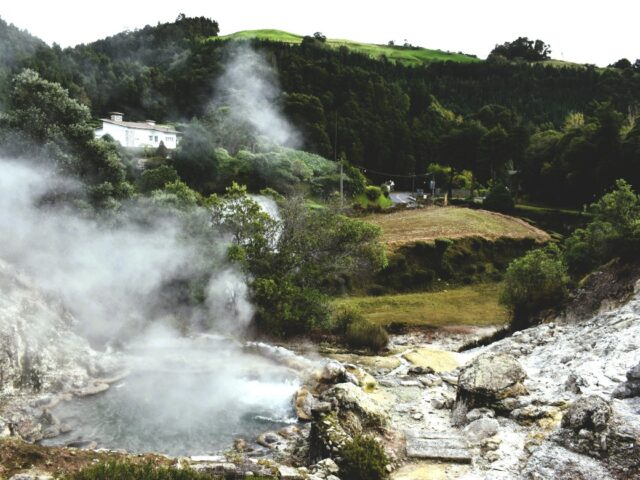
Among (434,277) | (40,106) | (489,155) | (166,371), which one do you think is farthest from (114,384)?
(489,155)

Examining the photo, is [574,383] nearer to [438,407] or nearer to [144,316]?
[438,407]

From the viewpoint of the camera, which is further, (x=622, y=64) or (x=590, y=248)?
(x=622, y=64)

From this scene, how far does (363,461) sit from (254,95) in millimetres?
58401

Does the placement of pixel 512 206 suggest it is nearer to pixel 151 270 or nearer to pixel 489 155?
pixel 489 155

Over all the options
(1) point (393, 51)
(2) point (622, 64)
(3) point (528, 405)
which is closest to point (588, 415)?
(3) point (528, 405)

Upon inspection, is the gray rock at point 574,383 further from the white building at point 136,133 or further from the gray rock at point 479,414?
the white building at point 136,133

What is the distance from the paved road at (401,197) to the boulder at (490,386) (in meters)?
40.7

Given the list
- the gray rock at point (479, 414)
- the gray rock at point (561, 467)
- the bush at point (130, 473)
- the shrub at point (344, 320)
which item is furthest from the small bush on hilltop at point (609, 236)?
the bush at point (130, 473)

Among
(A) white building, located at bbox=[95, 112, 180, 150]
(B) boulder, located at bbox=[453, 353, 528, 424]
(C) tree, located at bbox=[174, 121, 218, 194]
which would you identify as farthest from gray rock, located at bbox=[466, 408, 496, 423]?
(A) white building, located at bbox=[95, 112, 180, 150]

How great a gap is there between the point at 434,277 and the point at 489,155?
2640 centimetres

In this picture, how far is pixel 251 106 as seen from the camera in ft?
204

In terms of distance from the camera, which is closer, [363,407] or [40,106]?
[363,407]

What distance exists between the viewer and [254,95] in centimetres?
6512

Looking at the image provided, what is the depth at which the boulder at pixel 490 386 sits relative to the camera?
47.5 feet
